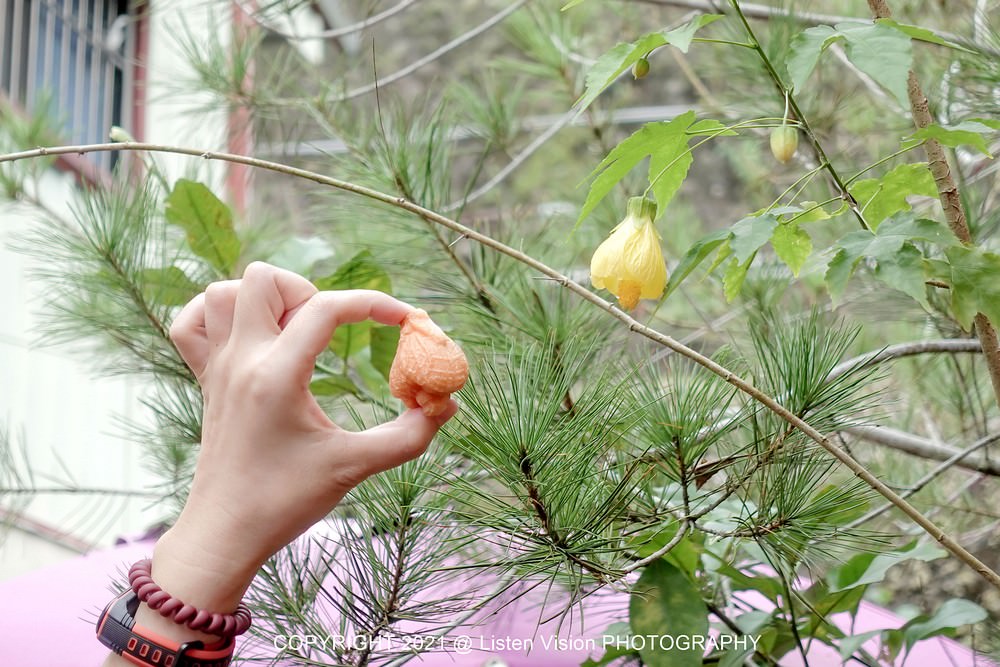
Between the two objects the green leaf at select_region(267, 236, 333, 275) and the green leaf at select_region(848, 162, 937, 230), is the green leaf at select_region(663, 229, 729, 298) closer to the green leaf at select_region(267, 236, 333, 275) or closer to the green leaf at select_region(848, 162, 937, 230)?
the green leaf at select_region(848, 162, 937, 230)

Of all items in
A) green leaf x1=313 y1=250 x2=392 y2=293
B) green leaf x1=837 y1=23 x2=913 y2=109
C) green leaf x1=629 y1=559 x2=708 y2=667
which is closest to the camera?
green leaf x1=837 y1=23 x2=913 y2=109

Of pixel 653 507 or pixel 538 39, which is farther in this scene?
pixel 538 39

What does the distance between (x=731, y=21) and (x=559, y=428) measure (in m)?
0.59

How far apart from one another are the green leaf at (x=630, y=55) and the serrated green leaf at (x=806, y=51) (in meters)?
0.03

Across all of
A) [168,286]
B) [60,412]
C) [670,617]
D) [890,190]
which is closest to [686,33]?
[890,190]

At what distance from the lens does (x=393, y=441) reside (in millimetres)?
328

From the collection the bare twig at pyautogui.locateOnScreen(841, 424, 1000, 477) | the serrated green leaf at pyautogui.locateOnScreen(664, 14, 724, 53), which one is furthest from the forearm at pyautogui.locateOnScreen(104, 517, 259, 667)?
the bare twig at pyautogui.locateOnScreen(841, 424, 1000, 477)

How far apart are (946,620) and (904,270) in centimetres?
24

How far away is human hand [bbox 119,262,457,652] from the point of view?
0.33 metres

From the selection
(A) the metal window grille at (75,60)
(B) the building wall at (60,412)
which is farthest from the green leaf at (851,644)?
(A) the metal window grille at (75,60)

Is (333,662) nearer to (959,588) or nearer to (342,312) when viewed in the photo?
(342,312)

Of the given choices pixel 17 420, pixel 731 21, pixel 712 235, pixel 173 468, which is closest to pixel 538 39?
pixel 731 21

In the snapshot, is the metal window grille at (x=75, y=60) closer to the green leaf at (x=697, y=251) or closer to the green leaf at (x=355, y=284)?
the green leaf at (x=355, y=284)

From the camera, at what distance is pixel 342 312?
13.2 inches
